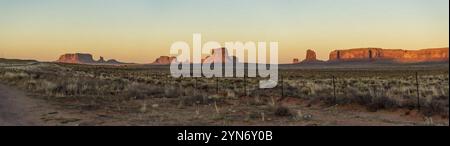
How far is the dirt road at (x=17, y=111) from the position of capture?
47.3 feet

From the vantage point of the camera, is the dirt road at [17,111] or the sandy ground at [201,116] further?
the dirt road at [17,111]

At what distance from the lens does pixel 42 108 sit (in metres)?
18.4

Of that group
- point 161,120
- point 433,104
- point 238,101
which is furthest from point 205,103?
point 433,104

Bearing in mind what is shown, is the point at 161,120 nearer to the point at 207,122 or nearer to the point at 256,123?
the point at 207,122

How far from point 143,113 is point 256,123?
4.90m

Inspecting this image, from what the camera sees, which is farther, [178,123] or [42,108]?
[42,108]

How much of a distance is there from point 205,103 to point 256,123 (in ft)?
21.5

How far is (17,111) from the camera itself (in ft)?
56.6

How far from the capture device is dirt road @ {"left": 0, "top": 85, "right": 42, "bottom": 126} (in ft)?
47.3

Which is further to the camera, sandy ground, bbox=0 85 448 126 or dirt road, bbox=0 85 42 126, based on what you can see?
dirt road, bbox=0 85 42 126

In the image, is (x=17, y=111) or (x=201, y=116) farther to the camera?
(x=17, y=111)
